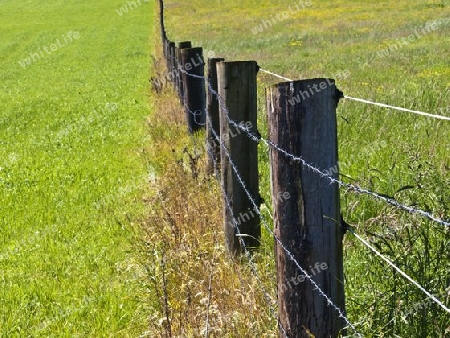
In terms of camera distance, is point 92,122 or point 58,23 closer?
point 92,122

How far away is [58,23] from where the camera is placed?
49438 millimetres

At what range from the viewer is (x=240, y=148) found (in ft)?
13.5

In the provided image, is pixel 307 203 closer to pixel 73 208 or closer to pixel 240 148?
pixel 240 148

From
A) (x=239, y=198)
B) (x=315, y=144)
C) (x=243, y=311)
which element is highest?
(x=315, y=144)

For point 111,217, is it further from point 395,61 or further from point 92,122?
point 395,61

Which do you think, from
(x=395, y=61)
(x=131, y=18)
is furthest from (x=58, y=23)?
(x=395, y=61)

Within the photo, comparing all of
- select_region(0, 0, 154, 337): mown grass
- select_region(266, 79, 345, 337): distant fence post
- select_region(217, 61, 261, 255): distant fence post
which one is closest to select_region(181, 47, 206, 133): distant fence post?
select_region(0, 0, 154, 337): mown grass

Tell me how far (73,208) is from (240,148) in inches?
124

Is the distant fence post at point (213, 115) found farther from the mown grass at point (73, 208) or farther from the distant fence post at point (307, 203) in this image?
the distant fence post at point (307, 203)

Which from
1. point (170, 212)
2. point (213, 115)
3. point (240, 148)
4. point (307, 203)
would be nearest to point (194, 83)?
point (213, 115)

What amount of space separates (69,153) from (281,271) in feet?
24.3

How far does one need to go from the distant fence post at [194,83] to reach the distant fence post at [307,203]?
4.68 meters

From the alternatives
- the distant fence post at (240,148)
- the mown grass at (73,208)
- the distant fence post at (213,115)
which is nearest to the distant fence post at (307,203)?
the distant fence post at (240,148)

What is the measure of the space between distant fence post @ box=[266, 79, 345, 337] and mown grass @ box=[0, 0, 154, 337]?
1616 millimetres
